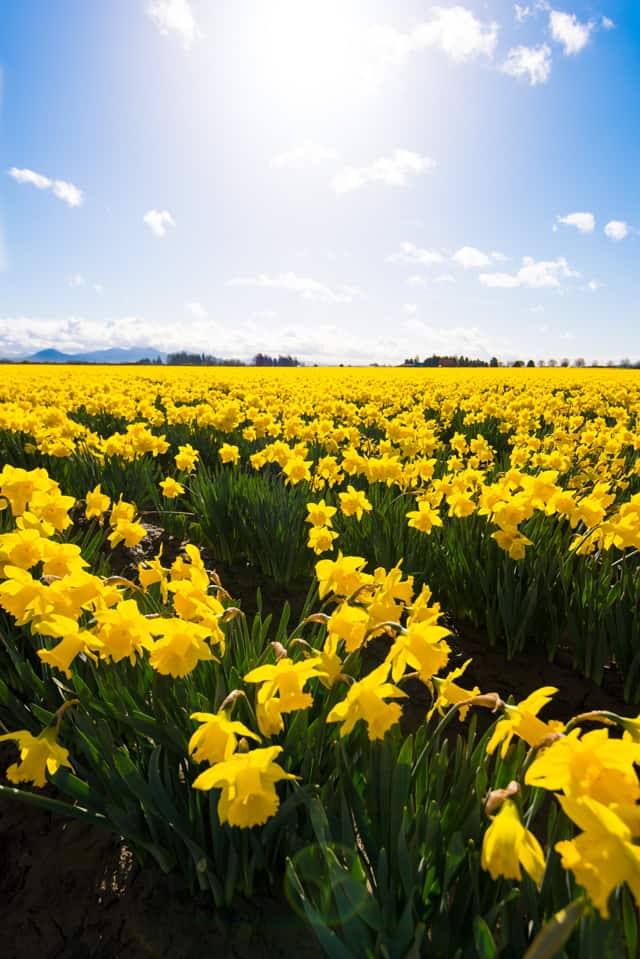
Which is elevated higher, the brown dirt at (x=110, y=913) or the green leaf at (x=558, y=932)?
the green leaf at (x=558, y=932)

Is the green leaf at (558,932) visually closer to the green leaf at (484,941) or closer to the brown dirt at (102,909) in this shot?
the green leaf at (484,941)

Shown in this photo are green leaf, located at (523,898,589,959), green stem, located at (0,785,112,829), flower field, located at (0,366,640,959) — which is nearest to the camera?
green leaf, located at (523,898,589,959)

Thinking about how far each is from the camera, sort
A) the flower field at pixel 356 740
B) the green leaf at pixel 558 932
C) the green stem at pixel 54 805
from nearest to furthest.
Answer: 1. the green leaf at pixel 558 932
2. the flower field at pixel 356 740
3. the green stem at pixel 54 805

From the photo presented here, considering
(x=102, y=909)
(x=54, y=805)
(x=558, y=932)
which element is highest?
(x=558, y=932)

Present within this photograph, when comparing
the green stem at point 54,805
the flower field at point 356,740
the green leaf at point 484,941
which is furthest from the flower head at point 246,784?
the green stem at point 54,805

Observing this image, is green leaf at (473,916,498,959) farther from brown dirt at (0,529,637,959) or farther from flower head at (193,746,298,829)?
brown dirt at (0,529,637,959)

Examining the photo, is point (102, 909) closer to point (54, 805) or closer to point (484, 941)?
point (54, 805)

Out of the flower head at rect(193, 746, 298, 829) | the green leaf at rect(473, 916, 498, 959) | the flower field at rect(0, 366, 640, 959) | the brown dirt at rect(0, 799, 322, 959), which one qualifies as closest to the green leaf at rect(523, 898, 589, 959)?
the flower field at rect(0, 366, 640, 959)

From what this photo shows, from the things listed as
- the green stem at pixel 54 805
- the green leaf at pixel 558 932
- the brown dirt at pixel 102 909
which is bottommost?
the brown dirt at pixel 102 909

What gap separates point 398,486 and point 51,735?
131 inches

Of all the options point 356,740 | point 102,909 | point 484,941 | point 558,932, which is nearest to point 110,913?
point 102,909

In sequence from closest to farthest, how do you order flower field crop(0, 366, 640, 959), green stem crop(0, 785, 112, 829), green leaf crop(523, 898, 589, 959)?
green leaf crop(523, 898, 589, 959) → flower field crop(0, 366, 640, 959) → green stem crop(0, 785, 112, 829)

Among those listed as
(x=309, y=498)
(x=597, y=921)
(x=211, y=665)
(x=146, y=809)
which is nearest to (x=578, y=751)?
(x=597, y=921)

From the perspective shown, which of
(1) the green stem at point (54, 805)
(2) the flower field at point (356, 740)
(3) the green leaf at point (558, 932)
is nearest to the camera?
(3) the green leaf at point (558, 932)
